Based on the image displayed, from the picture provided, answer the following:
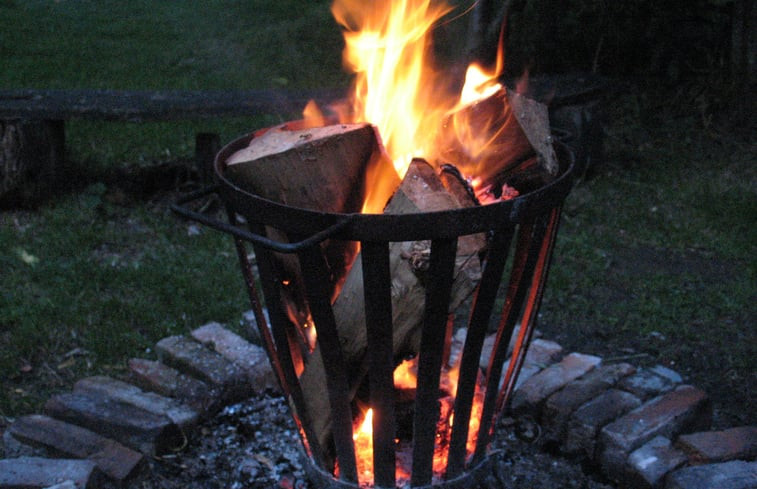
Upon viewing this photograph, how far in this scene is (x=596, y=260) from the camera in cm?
342

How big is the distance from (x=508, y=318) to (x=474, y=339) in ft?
0.51

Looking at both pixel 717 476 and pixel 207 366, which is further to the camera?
pixel 207 366

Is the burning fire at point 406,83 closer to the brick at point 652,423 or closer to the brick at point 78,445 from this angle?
the brick at point 652,423

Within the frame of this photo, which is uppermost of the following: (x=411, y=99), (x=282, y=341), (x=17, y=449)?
(x=411, y=99)

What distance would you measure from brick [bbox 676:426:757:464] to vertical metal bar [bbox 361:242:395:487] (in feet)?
2.53

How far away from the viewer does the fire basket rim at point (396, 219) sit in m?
1.40

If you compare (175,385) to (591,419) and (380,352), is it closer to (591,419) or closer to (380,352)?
(380,352)

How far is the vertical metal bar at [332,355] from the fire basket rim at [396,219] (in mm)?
63

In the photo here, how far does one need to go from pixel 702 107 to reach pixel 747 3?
2.18 feet

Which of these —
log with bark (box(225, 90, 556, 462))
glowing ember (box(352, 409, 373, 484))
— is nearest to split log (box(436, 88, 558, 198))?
log with bark (box(225, 90, 556, 462))

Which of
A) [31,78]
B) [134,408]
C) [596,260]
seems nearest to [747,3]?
[596,260]

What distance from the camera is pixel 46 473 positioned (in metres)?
1.86

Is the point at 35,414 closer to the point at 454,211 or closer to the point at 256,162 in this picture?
the point at 256,162

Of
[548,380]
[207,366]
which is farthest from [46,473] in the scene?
[548,380]
